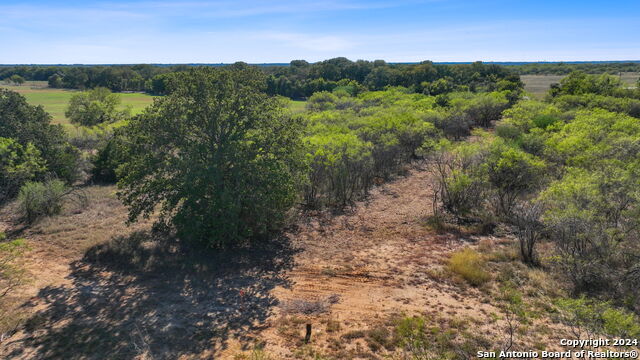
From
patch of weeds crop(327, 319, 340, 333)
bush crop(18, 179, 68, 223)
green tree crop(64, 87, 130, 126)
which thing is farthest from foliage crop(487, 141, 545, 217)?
green tree crop(64, 87, 130, 126)

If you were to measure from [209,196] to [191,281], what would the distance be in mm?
3996

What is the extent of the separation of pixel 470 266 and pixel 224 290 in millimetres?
9852

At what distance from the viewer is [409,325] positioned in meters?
11.4

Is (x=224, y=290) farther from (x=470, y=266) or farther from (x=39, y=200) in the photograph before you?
(x=39, y=200)

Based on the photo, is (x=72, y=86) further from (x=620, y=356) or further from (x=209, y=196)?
(x=620, y=356)

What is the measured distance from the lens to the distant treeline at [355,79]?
7394 centimetres

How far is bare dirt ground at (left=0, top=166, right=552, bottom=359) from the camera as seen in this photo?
10953 mm

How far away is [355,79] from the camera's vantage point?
9575cm

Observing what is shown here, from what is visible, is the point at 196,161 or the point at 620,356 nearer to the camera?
the point at 620,356

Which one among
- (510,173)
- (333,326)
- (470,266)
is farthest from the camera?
(510,173)

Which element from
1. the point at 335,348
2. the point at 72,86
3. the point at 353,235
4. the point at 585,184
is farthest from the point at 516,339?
the point at 72,86

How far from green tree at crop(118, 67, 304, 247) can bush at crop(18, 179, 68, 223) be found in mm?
6575

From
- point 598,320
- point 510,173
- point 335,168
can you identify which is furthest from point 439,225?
point 598,320

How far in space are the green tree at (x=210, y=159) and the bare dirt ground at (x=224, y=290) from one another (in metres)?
1.89
